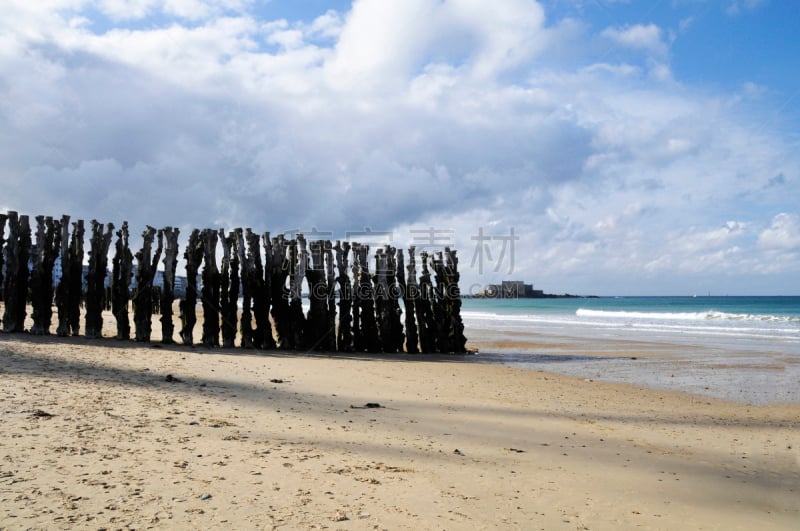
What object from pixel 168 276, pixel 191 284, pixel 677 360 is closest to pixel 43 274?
pixel 168 276

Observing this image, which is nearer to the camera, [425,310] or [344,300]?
[344,300]

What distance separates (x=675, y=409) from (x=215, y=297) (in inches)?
397

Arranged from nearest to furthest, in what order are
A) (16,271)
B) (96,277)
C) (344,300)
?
1. (16,271)
2. (96,277)
3. (344,300)

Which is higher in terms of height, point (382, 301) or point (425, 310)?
point (382, 301)

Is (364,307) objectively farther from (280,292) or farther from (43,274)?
(43,274)

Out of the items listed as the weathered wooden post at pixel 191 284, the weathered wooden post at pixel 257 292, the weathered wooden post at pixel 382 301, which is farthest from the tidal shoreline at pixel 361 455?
the weathered wooden post at pixel 382 301

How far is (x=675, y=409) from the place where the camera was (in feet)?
27.1

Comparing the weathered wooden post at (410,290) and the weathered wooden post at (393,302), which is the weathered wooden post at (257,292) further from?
the weathered wooden post at (410,290)

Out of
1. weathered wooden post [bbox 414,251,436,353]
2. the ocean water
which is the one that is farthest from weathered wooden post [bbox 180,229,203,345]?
the ocean water

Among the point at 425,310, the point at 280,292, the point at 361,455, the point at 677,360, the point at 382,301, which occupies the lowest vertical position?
the point at 677,360

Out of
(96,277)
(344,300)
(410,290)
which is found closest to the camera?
(96,277)

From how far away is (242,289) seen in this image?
14.4m

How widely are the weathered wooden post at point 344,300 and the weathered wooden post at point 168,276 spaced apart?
3887mm

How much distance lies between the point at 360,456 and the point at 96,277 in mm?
10725
